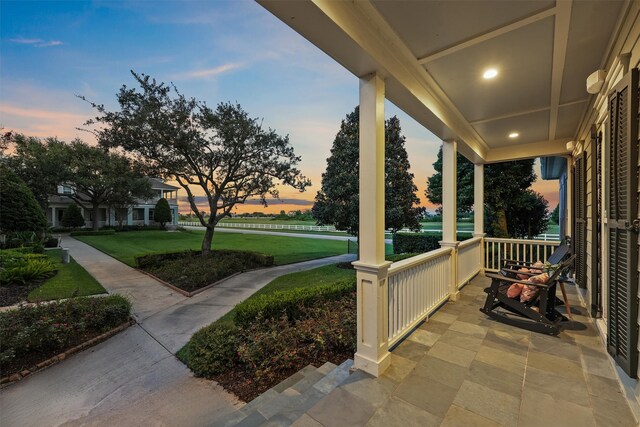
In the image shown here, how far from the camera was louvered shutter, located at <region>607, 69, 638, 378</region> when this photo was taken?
67.2 inches

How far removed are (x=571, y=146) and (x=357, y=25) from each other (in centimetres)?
538

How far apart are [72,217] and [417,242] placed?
27.6m

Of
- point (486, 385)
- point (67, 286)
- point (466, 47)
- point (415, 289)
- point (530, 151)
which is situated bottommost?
point (67, 286)

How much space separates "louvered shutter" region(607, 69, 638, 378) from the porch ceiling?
64 centimetres

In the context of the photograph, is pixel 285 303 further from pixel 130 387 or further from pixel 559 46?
pixel 559 46

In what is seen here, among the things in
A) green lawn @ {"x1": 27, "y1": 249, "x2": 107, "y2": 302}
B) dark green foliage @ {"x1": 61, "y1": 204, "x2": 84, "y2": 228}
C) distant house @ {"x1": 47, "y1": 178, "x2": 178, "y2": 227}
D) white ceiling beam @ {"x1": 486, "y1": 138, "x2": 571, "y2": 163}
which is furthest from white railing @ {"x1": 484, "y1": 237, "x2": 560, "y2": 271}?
dark green foliage @ {"x1": 61, "y1": 204, "x2": 84, "y2": 228}

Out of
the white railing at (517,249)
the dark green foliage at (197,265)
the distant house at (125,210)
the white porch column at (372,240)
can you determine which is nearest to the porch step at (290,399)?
the white porch column at (372,240)

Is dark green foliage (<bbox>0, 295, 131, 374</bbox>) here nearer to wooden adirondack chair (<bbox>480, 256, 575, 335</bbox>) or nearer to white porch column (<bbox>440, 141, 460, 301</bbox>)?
white porch column (<bbox>440, 141, 460, 301</bbox>)

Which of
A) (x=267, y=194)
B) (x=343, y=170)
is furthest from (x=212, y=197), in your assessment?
(x=343, y=170)

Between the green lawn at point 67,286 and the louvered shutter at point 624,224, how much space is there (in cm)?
766

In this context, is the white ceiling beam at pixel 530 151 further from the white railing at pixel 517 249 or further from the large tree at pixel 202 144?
the large tree at pixel 202 144

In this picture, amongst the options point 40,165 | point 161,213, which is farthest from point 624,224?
point 161,213

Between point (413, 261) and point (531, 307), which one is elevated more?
point (413, 261)

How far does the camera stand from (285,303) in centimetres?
416
